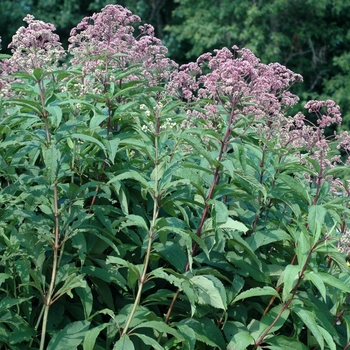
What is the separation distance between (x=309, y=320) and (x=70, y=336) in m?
0.84

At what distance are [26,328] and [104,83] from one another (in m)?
1.11

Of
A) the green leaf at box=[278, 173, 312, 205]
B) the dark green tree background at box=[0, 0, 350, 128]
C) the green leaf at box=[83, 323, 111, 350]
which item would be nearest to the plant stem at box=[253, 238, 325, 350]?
the green leaf at box=[278, 173, 312, 205]

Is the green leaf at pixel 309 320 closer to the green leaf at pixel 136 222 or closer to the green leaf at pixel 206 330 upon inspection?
the green leaf at pixel 206 330

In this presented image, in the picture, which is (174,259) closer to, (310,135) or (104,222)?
(104,222)

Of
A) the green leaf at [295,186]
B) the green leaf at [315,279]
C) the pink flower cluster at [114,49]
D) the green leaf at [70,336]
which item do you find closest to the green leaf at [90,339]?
the green leaf at [70,336]

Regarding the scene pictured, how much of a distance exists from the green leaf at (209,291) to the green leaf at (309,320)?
0.87 feet

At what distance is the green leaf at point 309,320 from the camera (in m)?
2.50

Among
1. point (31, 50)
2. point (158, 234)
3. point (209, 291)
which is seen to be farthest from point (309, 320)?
point (31, 50)

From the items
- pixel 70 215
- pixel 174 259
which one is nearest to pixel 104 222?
Result: pixel 70 215

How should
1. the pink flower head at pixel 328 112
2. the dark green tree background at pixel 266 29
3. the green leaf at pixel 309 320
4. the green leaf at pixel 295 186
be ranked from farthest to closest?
the dark green tree background at pixel 266 29 < the pink flower head at pixel 328 112 < the green leaf at pixel 295 186 < the green leaf at pixel 309 320

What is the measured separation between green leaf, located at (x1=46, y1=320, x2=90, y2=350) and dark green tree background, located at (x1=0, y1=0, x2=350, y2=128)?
52.6 feet

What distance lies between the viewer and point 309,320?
8.36 ft

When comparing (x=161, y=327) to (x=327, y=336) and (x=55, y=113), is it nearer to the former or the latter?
(x=327, y=336)

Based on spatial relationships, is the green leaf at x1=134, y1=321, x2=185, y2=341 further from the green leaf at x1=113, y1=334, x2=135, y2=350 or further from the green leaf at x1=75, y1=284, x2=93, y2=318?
the green leaf at x1=75, y1=284, x2=93, y2=318
